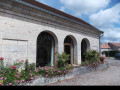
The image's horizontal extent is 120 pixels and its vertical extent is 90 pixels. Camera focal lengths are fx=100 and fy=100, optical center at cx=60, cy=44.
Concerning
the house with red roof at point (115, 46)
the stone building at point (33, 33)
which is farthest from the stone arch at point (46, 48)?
the house with red roof at point (115, 46)

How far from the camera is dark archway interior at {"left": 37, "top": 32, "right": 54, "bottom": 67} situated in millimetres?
5751

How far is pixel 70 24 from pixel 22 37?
3470mm

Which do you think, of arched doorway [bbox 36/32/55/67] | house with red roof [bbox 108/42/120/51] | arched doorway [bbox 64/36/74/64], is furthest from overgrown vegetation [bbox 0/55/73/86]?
house with red roof [bbox 108/42/120/51]

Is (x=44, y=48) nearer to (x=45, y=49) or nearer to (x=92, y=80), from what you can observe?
(x=45, y=49)

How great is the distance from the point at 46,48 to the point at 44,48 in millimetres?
127

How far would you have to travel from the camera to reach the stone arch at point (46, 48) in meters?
5.76

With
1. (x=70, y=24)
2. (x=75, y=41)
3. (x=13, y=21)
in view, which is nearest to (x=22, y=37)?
(x=13, y=21)

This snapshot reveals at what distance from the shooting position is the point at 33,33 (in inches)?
195

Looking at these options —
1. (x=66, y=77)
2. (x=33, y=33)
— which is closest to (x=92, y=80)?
(x=66, y=77)

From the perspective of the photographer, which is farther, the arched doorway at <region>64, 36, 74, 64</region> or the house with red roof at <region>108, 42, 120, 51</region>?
the house with red roof at <region>108, 42, 120, 51</region>

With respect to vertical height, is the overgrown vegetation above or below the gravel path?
above

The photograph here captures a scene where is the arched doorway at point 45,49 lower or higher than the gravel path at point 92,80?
higher

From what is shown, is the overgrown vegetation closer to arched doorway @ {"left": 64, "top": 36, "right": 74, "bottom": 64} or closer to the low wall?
the low wall

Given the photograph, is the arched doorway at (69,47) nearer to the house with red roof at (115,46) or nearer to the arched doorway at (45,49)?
the arched doorway at (45,49)
